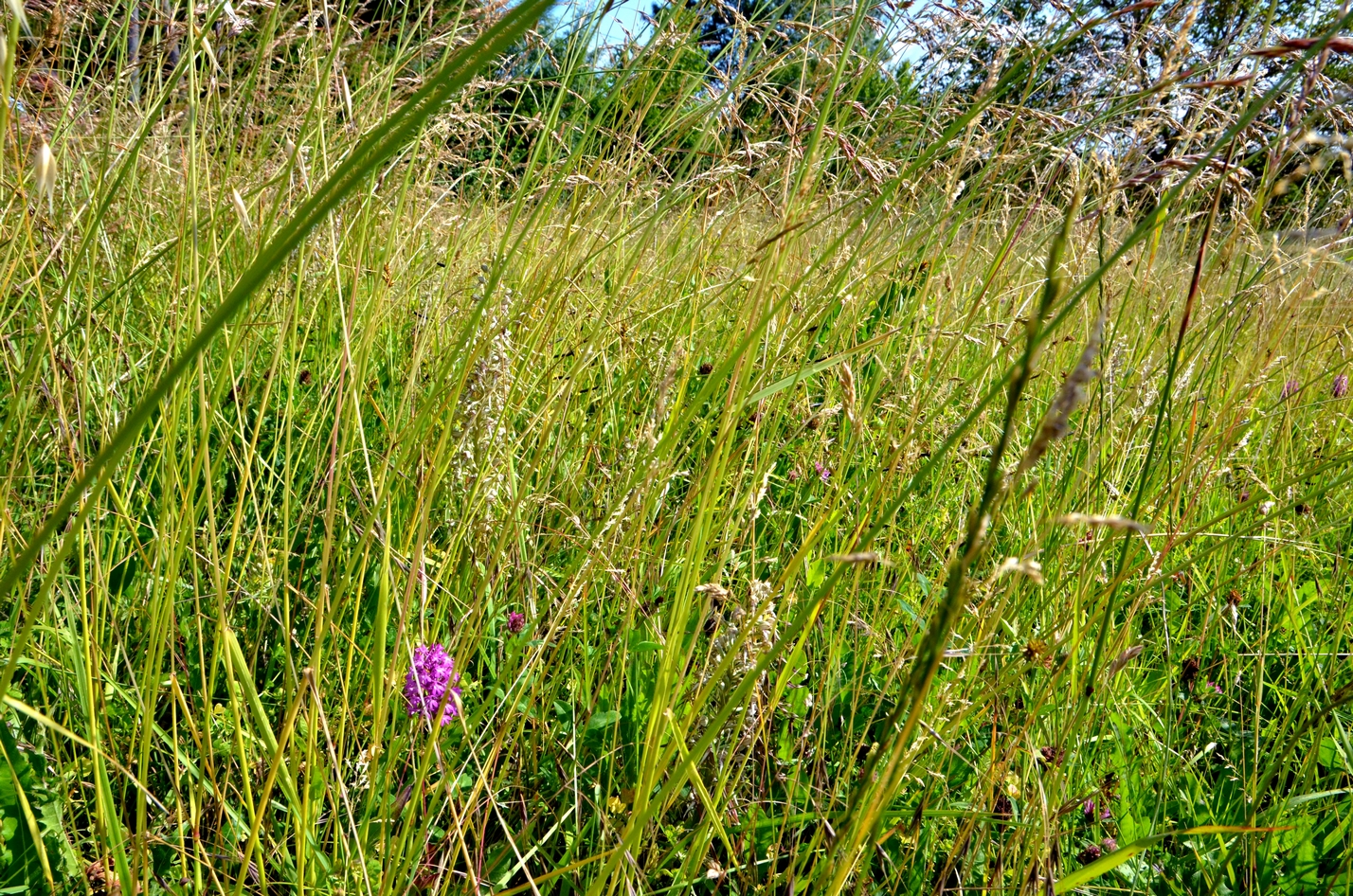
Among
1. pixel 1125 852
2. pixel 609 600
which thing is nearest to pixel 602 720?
pixel 609 600

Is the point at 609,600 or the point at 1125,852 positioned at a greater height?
the point at 1125,852

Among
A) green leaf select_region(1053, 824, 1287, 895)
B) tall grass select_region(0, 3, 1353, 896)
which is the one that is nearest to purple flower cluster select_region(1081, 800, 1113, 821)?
tall grass select_region(0, 3, 1353, 896)

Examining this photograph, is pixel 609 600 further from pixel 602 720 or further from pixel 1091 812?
pixel 1091 812

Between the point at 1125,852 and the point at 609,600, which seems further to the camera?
the point at 609,600

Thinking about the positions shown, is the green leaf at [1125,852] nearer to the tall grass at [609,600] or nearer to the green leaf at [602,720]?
the tall grass at [609,600]

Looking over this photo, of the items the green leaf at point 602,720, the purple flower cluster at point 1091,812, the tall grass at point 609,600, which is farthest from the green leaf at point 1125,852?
the green leaf at point 602,720

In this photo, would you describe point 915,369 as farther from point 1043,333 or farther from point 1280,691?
point 1043,333

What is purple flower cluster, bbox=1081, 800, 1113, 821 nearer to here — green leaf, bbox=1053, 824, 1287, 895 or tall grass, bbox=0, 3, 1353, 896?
tall grass, bbox=0, 3, 1353, 896

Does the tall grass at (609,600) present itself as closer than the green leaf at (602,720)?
Yes

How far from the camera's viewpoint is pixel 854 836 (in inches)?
29.2

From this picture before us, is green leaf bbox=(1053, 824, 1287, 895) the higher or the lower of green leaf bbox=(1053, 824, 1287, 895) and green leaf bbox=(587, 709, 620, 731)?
the higher

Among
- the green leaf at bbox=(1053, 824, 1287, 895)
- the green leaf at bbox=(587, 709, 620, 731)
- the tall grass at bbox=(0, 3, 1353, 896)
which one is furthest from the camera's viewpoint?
the green leaf at bbox=(587, 709, 620, 731)

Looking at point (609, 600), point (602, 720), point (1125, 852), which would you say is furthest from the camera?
point (609, 600)

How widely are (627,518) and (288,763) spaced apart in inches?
18.5
